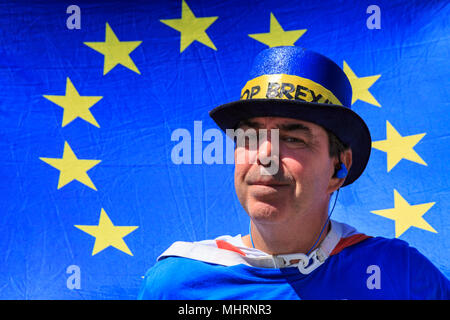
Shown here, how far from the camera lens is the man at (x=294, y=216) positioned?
1.72 metres

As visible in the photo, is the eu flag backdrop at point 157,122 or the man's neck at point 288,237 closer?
the man's neck at point 288,237

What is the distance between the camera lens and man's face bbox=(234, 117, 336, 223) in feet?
5.59

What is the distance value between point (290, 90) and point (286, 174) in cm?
34

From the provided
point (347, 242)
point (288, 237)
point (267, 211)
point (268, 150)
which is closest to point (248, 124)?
point (268, 150)

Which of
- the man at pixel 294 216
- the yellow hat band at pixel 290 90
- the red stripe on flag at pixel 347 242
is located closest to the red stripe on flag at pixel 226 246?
the man at pixel 294 216

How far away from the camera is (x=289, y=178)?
1716 mm

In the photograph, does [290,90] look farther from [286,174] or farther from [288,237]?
[288,237]

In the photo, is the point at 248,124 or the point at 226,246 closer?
the point at 248,124

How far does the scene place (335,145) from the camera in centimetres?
189

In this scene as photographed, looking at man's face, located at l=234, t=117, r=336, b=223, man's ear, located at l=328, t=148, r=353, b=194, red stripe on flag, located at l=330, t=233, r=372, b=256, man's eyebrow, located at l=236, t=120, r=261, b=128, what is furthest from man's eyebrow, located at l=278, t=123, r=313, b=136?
red stripe on flag, located at l=330, t=233, r=372, b=256

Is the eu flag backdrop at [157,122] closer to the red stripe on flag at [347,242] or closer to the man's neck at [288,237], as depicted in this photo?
the red stripe on flag at [347,242]
